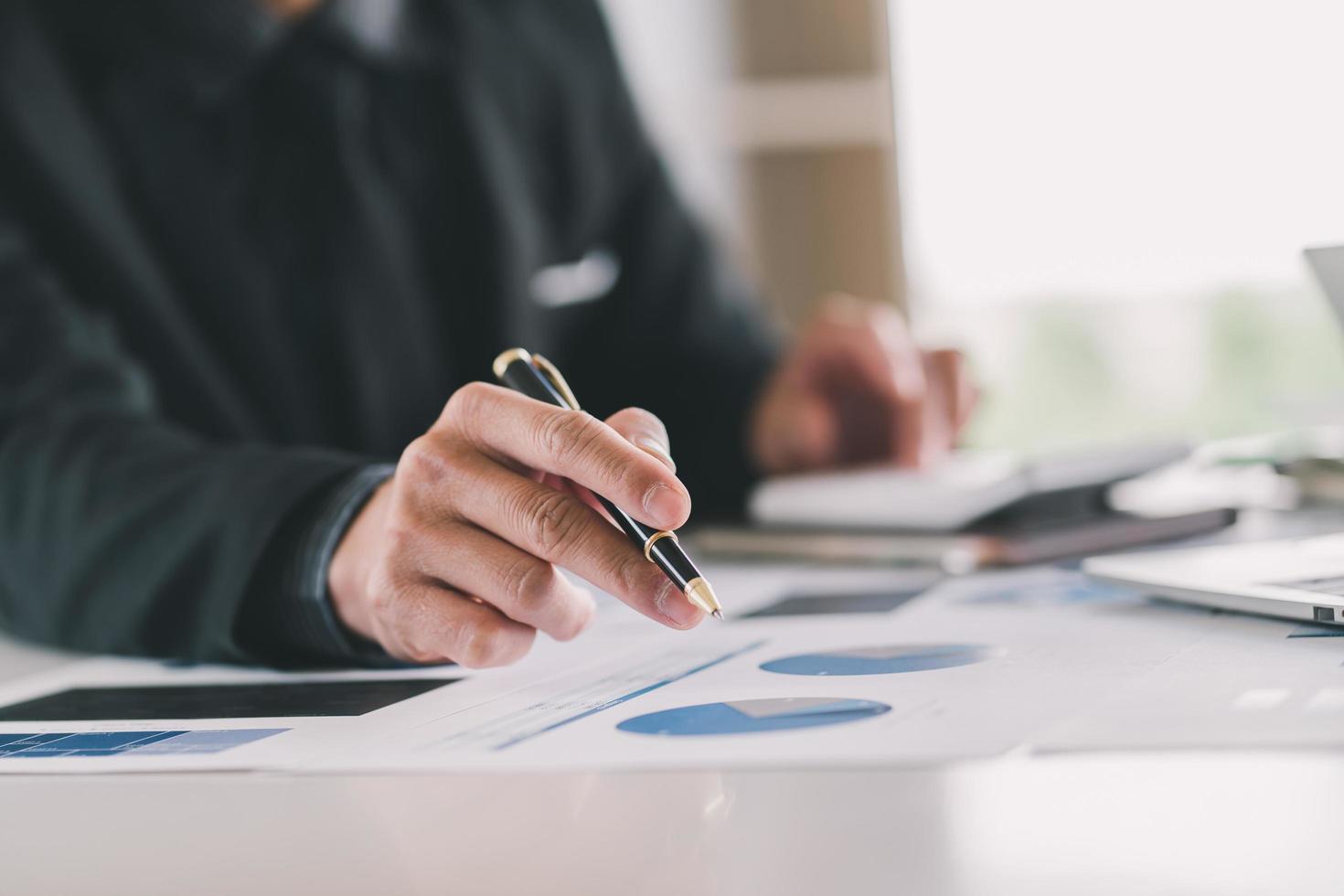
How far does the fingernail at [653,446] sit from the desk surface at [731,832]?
157 millimetres

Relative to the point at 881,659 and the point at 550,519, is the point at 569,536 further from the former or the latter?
the point at 881,659

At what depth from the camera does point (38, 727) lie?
491mm

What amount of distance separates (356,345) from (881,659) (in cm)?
76

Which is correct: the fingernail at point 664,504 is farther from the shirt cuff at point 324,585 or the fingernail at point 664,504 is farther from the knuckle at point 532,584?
the shirt cuff at point 324,585

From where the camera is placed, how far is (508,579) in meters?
0.50

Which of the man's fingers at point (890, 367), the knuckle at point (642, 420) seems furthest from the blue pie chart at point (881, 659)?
the man's fingers at point (890, 367)

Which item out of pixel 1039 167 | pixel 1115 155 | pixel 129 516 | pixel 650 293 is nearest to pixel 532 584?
pixel 129 516

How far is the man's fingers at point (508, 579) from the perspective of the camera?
50 cm

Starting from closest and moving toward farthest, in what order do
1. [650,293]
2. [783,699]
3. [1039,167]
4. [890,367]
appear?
[783,699]
[890,367]
[650,293]
[1039,167]

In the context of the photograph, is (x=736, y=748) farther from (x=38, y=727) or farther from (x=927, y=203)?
(x=927, y=203)

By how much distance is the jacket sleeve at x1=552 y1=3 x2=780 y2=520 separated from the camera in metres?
1.30

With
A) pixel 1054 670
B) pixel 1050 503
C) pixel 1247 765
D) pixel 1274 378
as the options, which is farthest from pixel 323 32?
pixel 1274 378

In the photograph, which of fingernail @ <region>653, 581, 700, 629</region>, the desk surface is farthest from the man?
the desk surface

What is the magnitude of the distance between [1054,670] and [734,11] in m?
2.43
